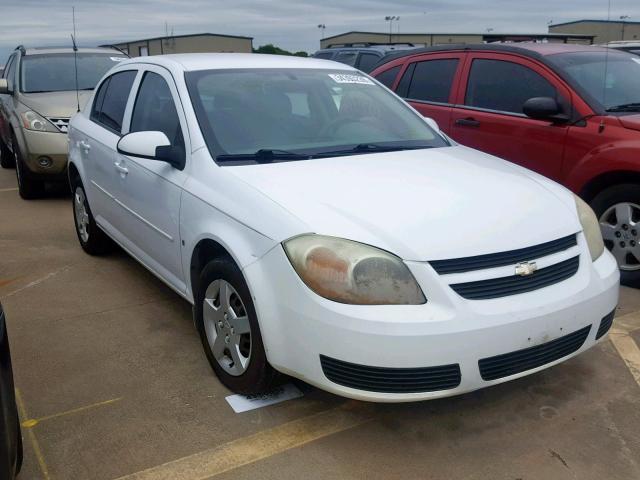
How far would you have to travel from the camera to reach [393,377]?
2.52 meters

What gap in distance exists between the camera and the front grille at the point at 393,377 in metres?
2.52

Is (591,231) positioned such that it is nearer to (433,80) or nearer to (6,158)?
(433,80)

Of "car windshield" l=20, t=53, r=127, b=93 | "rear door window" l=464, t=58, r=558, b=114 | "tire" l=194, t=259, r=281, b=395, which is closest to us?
"tire" l=194, t=259, r=281, b=395

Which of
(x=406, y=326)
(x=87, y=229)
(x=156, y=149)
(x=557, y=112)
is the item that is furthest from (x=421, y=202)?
(x=87, y=229)

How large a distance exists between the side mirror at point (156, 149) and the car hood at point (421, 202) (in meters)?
0.43

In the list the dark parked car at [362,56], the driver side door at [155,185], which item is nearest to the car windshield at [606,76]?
the driver side door at [155,185]

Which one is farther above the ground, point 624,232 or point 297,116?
point 297,116

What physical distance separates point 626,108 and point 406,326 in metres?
3.38

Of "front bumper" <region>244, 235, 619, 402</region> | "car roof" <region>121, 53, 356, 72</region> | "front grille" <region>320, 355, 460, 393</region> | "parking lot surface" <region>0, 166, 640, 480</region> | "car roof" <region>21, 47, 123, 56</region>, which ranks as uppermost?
"car roof" <region>21, 47, 123, 56</region>

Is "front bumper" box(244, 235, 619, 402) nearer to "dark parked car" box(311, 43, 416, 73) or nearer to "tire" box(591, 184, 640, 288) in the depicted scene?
"tire" box(591, 184, 640, 288)

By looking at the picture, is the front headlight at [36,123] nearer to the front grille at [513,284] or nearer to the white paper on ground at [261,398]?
the white paper on ground at [261,398]

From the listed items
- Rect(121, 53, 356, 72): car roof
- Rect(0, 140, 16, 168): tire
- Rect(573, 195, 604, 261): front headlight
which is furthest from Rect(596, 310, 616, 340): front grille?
Rect(0, 140, 16, 168): tire

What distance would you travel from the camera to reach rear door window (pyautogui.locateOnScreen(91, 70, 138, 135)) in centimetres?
452

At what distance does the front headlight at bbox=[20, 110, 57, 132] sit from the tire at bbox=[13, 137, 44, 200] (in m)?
0.35
